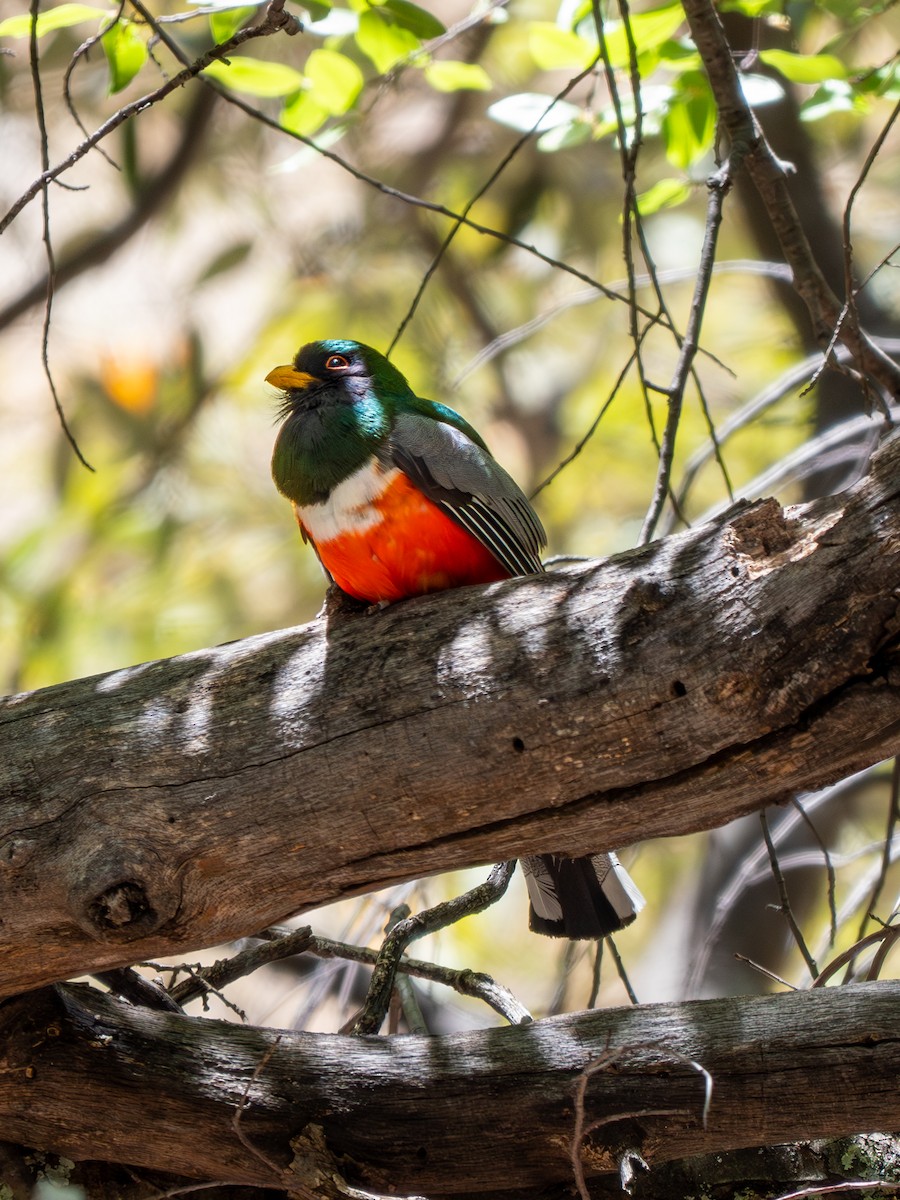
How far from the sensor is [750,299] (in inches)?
329

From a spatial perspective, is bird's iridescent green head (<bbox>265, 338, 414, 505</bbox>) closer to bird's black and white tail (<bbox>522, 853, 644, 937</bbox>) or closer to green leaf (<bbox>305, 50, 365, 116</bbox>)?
green leaf (<bbox>305, 50, 365, 116</bbox>)

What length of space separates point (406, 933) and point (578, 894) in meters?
0.44

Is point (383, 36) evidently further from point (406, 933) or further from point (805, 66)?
point (406, 933)

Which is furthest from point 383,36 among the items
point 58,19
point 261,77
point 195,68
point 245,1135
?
point 245,1135

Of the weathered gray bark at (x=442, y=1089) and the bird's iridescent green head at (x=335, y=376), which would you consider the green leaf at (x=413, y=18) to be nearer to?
the bird's iridescent green head at (x=335, y=376)

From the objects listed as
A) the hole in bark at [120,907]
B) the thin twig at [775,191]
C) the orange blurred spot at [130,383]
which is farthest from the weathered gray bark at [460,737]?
the orange blurred spot at [130,383]

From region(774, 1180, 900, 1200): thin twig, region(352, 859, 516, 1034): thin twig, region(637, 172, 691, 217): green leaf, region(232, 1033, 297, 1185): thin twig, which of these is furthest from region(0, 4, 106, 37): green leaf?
region(774, 1180, 900, 1200): thin twig

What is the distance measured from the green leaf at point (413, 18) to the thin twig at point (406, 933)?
2.27m

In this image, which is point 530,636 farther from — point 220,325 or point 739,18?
point 220,325

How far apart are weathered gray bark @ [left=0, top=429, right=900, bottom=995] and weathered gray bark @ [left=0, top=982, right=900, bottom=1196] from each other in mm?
299

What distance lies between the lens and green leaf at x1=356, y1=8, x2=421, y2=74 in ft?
11.3

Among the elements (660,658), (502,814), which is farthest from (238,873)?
(660,658)

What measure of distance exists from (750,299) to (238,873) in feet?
22.6

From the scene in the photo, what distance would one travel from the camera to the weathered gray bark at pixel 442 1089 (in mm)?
2473
